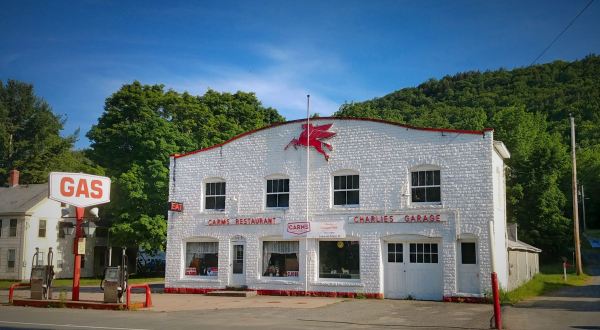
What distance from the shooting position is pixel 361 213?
24094mm

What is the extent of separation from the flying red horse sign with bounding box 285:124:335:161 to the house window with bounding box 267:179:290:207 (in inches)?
72.9

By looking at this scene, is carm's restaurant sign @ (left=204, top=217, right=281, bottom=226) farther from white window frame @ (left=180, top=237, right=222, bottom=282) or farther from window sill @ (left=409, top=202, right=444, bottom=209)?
window sill @ (left=409, top=202, right=444, bottom=209)

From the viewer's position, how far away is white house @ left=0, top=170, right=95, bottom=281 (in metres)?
42.5

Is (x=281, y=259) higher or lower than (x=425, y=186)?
lower

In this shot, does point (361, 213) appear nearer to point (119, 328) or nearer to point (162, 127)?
point (119, 328)

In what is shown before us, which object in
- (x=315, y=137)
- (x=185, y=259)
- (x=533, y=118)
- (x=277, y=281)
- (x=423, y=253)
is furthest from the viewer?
(x=533, y=118)

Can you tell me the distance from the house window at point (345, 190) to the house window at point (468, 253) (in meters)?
4.87

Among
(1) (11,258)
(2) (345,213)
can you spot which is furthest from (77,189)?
(1) (11,258)

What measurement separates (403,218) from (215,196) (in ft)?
Result: 31.5

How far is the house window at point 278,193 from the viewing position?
26047mm

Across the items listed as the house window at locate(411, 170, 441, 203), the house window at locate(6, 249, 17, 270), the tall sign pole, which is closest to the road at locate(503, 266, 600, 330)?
the house window at locate(411, 170, 441, 203)

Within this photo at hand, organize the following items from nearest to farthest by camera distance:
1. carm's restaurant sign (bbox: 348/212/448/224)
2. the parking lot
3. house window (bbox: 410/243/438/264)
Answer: the parking lot
carm's restaurant sign (bbox: 348/212/448/224)
house window (bbox: 410/243/438/264)

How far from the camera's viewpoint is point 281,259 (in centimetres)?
2566

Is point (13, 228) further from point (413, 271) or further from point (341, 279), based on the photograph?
point (413, 271)
